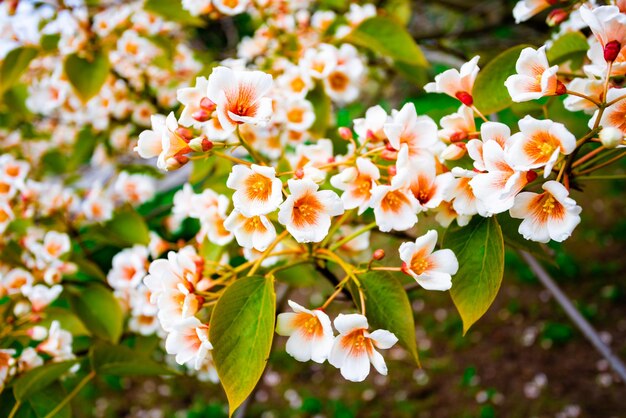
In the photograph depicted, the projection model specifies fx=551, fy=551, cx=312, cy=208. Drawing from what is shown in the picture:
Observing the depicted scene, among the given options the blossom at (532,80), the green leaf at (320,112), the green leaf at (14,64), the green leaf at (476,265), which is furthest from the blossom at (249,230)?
the green leaf at (14,64)

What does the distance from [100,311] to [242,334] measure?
0.63 m

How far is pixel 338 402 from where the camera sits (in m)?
2.92

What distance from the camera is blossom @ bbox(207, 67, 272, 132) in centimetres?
72

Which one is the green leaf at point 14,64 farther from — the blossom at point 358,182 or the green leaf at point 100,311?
the blossom at point 358,182

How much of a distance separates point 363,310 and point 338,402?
2.35 m

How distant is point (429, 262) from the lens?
0.77m

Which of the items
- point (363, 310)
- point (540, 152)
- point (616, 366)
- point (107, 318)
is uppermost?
point (540, 152)

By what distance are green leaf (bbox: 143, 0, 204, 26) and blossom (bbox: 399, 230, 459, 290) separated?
3.27 feet

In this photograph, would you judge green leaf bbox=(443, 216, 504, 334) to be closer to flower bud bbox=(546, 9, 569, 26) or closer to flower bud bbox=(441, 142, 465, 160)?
flower bud bbox=(441, 142, 465, 160)

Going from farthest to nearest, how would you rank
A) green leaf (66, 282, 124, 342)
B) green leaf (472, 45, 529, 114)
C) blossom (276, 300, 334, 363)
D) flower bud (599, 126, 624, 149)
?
green leaf (66, 282, 124, 342) < green leaf (472, 45, 529, 114) < blossom (276, 300, 334, 363) < flower bud (599, 126, 624, 149)

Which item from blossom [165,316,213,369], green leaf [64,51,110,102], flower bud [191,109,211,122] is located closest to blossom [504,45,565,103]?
flower bud [191,109,211,122]

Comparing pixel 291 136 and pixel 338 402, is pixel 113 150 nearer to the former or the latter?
pixel 291 136

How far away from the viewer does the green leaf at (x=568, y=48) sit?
3.19 ft

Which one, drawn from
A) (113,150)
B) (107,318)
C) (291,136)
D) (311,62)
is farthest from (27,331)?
(113,150)
